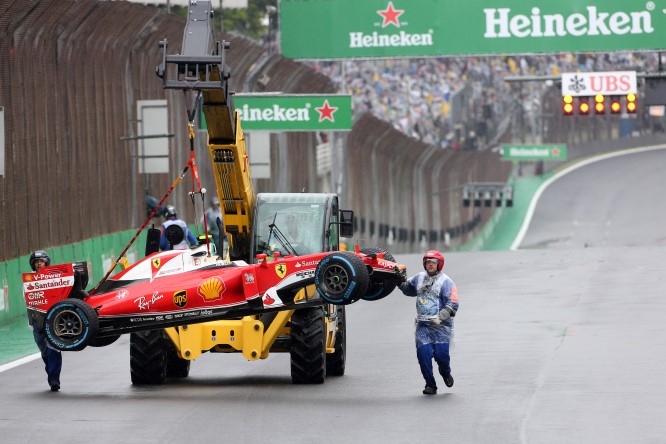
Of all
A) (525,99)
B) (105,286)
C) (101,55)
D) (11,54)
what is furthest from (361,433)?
(525,99)

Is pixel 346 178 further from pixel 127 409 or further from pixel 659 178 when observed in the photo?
pixel 659 178

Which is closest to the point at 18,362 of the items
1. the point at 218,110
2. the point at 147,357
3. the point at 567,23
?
the point at 147,357

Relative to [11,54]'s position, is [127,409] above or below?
below

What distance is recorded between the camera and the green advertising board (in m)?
69.1

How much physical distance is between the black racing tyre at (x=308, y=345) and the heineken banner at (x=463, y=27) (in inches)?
1079

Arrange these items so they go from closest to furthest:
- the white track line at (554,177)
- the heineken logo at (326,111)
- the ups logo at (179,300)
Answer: the ups logo at (179,300) → the heineken logo at (326,111) → the white track line at (554,177)

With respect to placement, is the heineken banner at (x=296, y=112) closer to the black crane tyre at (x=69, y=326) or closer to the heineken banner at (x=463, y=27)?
the heineken banner at (x=463, y=27)

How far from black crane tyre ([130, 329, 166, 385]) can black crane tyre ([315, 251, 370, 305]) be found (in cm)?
196

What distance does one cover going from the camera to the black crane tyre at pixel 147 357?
16.2 metres

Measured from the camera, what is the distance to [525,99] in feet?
235

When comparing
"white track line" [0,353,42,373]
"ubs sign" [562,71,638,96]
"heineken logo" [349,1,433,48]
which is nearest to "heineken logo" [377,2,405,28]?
"heineken logo" [349,1,433,48]

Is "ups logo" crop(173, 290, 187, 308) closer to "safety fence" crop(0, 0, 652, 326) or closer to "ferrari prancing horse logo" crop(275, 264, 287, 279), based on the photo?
"ferrari prancing horse logo" crop(275, 264, 287, 279)

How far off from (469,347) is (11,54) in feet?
28.3

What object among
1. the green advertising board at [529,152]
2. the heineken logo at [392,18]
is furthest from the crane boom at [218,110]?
the green advertising board at [529,152]
